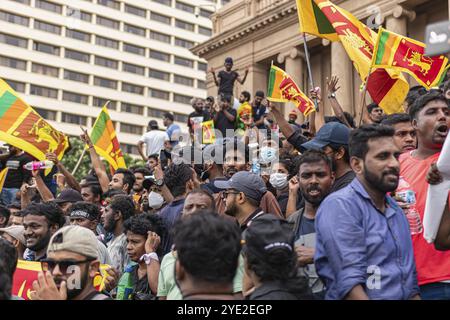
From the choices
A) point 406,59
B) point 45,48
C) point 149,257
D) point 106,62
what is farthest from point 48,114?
point 149,257

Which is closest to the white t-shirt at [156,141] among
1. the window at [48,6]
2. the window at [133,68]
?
the window at [48,6]

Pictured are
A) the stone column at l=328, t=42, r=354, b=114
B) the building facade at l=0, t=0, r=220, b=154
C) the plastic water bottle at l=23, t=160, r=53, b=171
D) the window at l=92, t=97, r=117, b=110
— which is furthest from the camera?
the window at l=92, t=97, r=117, b=110

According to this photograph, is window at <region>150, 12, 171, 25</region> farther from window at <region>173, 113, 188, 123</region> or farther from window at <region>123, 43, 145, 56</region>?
window at <region>173, 113, 188, 123</region>

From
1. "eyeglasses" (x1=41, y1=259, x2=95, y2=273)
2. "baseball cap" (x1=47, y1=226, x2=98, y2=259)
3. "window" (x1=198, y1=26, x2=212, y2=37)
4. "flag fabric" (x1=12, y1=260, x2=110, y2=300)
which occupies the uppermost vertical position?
"window" (x1=198, y1=26, x2=212, y2=37)

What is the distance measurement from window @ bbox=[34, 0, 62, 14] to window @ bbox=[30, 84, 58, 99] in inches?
313

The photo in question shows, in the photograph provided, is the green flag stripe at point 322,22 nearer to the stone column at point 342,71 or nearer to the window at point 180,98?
the stone column at point 342,71

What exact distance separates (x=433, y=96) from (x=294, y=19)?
19.7m

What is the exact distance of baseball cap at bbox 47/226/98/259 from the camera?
3.78 m

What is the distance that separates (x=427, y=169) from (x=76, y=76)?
62000mm

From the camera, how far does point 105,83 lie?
216ft

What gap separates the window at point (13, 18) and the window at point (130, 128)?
47.5 ft

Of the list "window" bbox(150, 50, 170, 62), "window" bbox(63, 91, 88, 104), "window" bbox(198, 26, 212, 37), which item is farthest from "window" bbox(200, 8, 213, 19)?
"window" bbox(63, 91, 88, 104)
